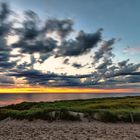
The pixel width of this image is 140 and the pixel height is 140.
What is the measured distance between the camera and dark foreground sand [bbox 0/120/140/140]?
96.6 feet

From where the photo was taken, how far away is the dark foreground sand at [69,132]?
29.5m

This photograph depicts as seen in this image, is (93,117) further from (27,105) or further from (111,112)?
(27,105)

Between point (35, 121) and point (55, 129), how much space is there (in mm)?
7204

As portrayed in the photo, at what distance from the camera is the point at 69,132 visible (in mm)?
32469

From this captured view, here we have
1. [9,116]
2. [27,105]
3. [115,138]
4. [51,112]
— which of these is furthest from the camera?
[27,105]

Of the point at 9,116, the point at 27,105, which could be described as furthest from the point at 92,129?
the point at 27,105

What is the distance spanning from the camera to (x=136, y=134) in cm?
3084

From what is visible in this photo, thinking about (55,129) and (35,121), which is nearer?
(55,129)

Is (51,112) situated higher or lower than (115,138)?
higher

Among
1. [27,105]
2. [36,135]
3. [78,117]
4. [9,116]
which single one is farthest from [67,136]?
[27,105]

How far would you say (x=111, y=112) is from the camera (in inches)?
1633

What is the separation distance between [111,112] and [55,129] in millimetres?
10363

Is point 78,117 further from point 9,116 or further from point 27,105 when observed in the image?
point 27,105

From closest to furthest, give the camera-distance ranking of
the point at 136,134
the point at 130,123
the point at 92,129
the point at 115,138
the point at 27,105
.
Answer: the point at 115,138 → the point at 136,134 → the point at 92,129 → the point at 130,123 → the point at 27,105
